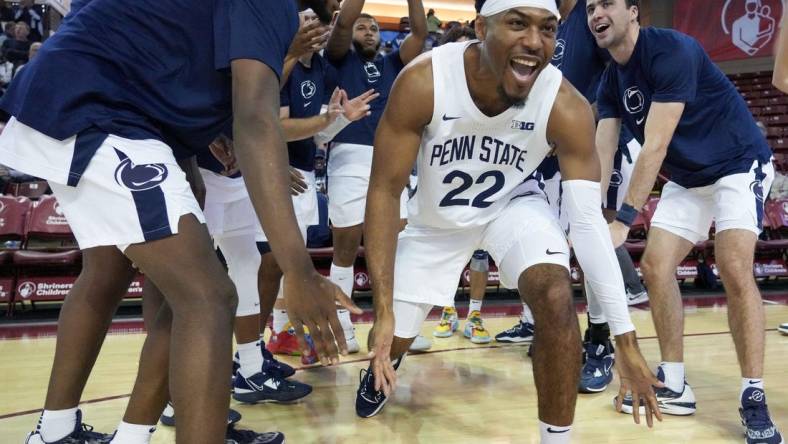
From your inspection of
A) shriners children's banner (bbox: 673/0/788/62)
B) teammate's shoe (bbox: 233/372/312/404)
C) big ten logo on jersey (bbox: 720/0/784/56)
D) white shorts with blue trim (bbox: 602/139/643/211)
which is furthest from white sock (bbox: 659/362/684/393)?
big ten logo on jersey (bbox: 720/0/784/56)

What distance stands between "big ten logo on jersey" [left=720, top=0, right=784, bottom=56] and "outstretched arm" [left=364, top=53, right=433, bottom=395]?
15.9 meters

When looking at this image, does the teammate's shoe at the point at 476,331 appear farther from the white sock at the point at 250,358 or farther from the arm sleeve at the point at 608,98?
the white sock at the point at 250,358

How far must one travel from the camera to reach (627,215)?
9.46 feet

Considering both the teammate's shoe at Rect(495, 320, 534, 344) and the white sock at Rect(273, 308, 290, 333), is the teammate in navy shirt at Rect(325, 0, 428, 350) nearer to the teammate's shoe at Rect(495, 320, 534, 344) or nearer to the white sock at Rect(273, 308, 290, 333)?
the white sock at Rect(273, 308, 290, 333)

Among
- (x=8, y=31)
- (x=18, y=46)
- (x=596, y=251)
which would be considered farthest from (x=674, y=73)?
(x=8, y=31)

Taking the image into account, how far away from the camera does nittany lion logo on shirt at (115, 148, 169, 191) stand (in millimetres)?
1618

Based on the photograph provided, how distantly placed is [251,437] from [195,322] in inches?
50.4

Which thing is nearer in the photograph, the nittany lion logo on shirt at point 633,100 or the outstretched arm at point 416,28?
the nittany lion logo on shirt at point 633,100

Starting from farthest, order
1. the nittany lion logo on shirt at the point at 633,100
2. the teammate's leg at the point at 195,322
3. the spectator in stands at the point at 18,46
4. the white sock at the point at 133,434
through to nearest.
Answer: the spectator in stands at the point at 18,46, the nittany lion logo on shirt at the point at 633,100, the white sock at the point at 133,434, the teammate's leg at the point at 195,322

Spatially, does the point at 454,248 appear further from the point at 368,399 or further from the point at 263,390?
the point at 263,390

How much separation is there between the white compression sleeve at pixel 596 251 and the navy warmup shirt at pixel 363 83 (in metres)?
2.19

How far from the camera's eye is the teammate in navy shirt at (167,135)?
150 cm

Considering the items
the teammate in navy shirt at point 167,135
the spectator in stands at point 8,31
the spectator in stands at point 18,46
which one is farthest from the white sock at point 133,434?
the spectator in stands at point 8,31

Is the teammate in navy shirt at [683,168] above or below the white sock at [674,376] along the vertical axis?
above
